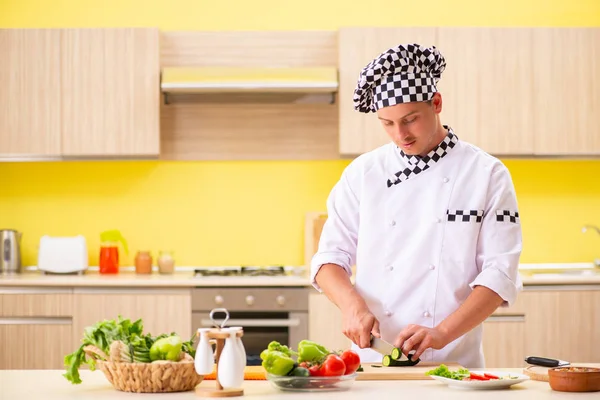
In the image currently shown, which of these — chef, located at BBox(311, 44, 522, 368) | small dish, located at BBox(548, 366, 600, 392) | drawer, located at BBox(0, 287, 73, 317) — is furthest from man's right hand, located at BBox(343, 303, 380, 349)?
drawer, located at BBox(0, 287, 73, 317)

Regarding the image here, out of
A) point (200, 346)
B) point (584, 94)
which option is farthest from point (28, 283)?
point (584, 94)

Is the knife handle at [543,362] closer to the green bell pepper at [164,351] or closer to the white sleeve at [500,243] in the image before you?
the white sleeve at [500,243]

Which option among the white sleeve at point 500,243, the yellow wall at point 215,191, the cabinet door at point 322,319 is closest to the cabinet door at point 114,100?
the yellow wall at point 215,191

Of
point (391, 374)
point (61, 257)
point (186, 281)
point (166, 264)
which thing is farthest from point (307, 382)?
point (61, 257)

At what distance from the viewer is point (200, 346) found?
2076 millimetres

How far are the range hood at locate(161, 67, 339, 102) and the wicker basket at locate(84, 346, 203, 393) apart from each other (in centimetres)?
272

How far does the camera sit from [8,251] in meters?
4.96

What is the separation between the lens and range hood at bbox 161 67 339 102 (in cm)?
470

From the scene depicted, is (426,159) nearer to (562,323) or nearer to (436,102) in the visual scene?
(436,102)

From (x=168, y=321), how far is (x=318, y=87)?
56.7 inches

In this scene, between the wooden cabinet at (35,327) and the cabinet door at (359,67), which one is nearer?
the wooden cabinet at (35,327)

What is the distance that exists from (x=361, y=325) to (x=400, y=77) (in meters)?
0.71

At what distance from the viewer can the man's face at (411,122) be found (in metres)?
2.55

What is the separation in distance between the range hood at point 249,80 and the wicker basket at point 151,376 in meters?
2.72
